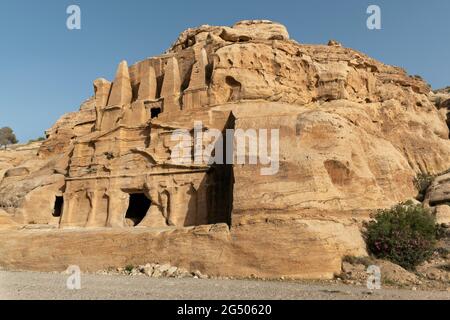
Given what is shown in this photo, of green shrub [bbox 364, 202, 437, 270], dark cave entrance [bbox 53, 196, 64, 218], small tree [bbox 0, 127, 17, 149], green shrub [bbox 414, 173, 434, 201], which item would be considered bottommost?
green shrub [bbox 364, 202, 437, 270]

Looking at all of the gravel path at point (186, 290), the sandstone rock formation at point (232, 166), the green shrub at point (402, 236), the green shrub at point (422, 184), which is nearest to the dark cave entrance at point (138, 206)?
the sandstone rock formation at point (232, 166)

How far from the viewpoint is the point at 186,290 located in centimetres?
1248

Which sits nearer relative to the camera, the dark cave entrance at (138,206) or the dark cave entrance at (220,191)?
the dark cave entrance at (220,191)

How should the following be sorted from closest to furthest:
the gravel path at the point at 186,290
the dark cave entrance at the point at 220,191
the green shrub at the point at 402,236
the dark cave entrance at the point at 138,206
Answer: the gravel path at the point at 186,290
the green shrub at the point at 402,236
the dark cave entrance at the point at 220,191
the dark cave entrance at the point at 138,206

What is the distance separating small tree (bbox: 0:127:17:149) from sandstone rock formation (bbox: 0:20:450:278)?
119 feet

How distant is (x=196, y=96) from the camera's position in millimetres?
24781

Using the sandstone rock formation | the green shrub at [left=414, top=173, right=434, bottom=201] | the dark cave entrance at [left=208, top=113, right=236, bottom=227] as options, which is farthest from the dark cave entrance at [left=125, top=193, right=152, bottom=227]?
the green shrub at [left=414, top=173, right=434, bottom=201]

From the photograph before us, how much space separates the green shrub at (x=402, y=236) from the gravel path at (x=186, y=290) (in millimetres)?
3321

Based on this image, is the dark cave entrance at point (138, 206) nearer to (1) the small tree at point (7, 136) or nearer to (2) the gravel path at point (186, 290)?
(2) the gravel path at point (186, 290)

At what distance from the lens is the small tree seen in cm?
6931

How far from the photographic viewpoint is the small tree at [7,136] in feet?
227

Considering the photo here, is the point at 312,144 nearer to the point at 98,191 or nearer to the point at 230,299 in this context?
the point at 230,299

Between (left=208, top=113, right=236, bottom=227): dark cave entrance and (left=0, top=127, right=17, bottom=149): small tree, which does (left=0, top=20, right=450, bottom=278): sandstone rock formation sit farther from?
(left=0, top=127, right=17, bottom=149): small tree

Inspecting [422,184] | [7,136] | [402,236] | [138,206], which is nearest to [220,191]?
[138,206]
